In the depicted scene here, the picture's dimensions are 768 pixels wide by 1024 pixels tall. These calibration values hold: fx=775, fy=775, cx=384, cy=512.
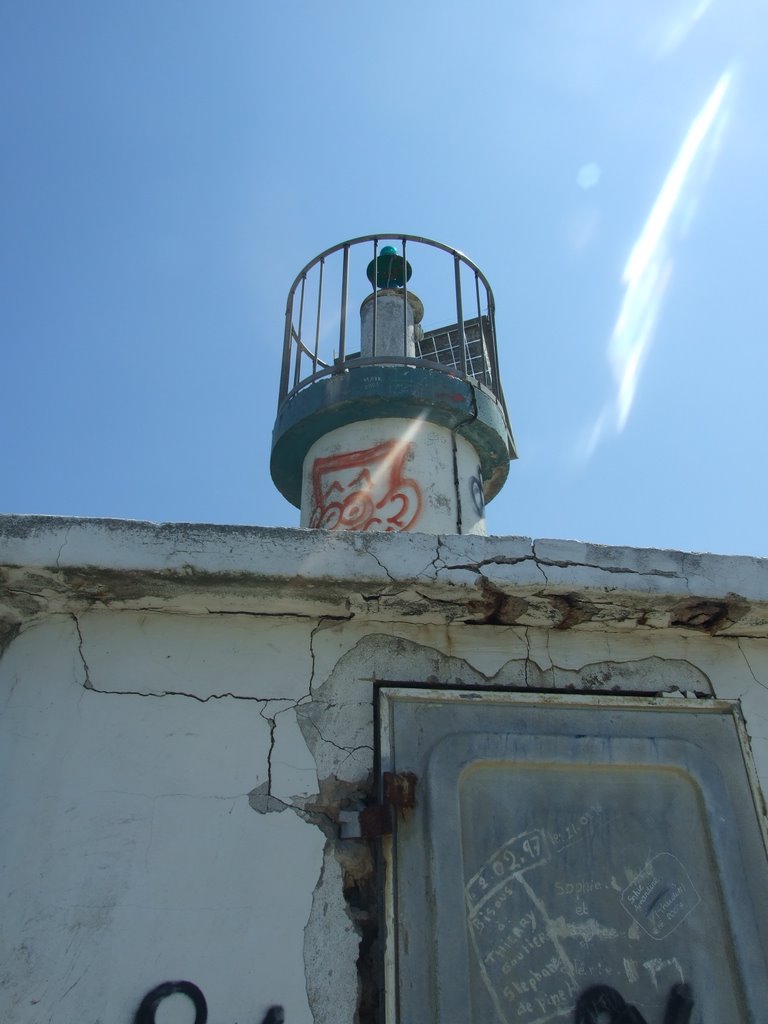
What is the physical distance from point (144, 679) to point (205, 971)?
83 centimetres

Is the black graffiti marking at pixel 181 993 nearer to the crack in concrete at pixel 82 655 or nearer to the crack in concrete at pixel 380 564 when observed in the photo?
the crack in concrete at pixel 82 655

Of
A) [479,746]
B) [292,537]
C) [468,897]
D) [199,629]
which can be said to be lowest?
[468,897]

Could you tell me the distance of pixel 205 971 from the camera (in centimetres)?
204

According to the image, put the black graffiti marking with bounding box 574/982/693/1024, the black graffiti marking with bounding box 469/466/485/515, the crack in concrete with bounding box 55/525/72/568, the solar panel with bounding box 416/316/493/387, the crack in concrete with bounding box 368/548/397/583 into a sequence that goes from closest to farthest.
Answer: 1. the black graffiti marking with bounding box 574/982/693/1024
2. the crack in concrete with bounding box 55/525/72/568
3. the crack in concrete with bounding box 368/548/397/583
4. the black graffiti marking with bounding box 469/466/485/515
5. the solar panel with bounding box 416/316/493/387

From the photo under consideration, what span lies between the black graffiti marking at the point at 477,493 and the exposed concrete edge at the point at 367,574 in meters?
2.51

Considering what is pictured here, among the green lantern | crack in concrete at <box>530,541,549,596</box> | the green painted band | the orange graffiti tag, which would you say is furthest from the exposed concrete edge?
the green lantern

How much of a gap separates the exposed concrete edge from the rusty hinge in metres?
0.55

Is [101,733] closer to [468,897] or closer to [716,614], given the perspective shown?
[468,897]

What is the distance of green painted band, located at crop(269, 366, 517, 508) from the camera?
5.14 meters

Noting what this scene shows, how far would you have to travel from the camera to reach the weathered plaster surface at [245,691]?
81.6 inches

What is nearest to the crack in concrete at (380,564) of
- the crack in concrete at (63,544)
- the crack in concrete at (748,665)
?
the crack in concrete at (63,544)

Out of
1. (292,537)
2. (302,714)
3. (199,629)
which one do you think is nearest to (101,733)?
(199,629)

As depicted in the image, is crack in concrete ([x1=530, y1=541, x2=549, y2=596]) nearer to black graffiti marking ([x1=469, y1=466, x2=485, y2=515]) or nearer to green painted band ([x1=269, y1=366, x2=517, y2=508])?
black graffiti marking ([x1=469, y1=466, x2=485, y2=515])

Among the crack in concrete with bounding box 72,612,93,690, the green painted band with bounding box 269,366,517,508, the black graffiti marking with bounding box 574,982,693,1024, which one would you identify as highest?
the green painted band with bounding box 269,366,517,508
